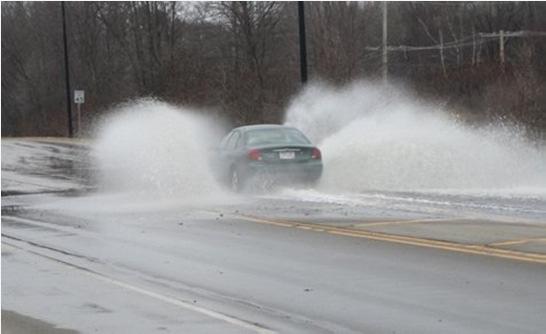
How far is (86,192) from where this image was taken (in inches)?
830

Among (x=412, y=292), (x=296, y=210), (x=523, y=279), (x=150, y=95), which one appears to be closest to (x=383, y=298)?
(x=412, y=292)

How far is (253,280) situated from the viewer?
9.45m

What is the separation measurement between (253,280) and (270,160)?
374 inches

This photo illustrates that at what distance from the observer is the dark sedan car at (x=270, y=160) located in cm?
1888

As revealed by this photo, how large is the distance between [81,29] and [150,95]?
32.1 metres

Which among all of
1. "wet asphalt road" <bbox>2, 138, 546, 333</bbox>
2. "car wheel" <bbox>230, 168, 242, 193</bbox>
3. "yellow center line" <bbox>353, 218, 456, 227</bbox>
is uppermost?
"car wheel" <bbox>230, 168, 242, 193</bbox>

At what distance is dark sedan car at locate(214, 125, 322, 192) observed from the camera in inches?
743

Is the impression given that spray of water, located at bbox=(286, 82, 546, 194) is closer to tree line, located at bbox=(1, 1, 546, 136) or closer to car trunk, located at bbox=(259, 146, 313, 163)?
car trunk, located at bbox=(259, 146, 313, 163)

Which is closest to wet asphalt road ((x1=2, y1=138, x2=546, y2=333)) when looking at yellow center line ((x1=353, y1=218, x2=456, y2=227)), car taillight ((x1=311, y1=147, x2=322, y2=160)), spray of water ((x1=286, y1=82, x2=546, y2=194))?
yellow center line ((x1=353, y1=218, x2=456, y2=227))

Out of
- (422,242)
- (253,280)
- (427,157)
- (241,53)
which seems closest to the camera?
(253,280)

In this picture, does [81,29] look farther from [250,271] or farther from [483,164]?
[250,271]

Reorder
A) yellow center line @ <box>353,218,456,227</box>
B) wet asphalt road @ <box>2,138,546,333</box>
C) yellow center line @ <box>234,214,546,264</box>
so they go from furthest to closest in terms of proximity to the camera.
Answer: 1. yellow center line @ <box>353,218,456,227</box>
2. yellow center line @ <box>234,214,546,264</box>
3. wet asphalt road @ <box>2,138,546,333</box>

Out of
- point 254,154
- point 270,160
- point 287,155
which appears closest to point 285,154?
point 287,155

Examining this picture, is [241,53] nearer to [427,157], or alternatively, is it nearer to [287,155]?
[427,157]
